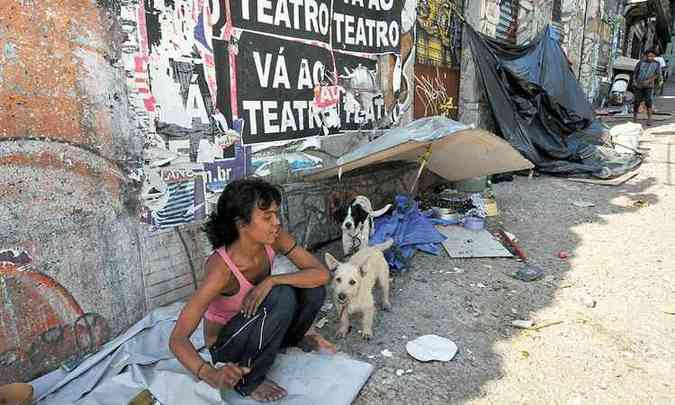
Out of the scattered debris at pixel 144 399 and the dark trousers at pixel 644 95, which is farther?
the dark trousers at pixel 644 95

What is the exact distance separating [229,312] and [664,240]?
4.97 metres

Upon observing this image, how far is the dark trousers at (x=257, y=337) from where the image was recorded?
2.12 m

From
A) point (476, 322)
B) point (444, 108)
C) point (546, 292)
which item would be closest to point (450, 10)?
point (444, 108)

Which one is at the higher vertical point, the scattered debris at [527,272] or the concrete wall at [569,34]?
the concrete wall at [569,34]

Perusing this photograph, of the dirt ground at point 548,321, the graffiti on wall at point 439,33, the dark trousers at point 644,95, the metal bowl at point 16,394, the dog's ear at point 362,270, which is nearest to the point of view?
the metal bowl at point 16,394

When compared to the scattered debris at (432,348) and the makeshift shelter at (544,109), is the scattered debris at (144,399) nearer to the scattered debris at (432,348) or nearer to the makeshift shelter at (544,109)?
the scattered debris at (432,348)

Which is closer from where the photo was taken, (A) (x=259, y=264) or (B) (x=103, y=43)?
(A) (x=259, y=264)

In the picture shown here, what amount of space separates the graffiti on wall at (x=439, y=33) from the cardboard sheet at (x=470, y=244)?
290 cm

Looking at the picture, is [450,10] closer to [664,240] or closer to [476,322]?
[664,240]

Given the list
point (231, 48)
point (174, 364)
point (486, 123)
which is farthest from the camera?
point (486, 123)

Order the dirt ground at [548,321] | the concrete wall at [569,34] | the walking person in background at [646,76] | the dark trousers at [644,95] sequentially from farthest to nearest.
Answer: the dark trousers at [644,95] < the walking person in background at [646,76] < the concrete wall at [569,34] < the dirt ground at [548,321]

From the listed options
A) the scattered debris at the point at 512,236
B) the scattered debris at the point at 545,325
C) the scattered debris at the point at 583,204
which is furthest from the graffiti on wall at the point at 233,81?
the scattered debris at the point at 583,204

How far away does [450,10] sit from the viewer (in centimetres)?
695

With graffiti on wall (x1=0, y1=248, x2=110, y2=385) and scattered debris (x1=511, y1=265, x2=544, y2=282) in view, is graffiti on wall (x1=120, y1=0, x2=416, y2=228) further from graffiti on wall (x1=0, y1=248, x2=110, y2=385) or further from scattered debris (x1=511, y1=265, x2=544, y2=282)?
scattered debris (x1=511, y1=265, x2=544, y2=282)
